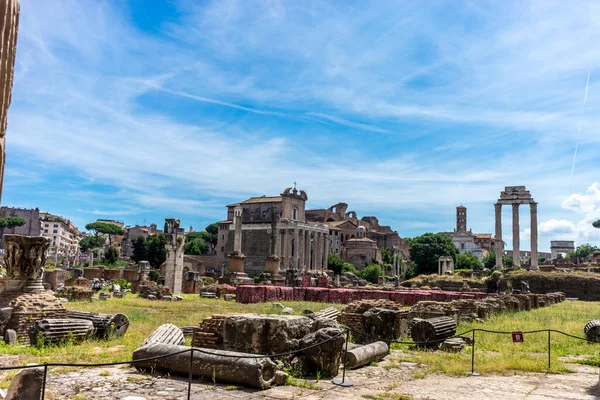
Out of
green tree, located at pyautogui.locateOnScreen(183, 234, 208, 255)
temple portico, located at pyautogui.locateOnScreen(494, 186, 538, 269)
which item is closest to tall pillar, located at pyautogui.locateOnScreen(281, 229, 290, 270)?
temple portico, located at pyautogui.locateOnScreen(494, 186, 538, 269)

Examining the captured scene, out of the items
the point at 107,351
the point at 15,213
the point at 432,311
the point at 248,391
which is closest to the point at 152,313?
the point at 107,351

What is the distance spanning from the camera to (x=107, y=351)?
33.6 ft

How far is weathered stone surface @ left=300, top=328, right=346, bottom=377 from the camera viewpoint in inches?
343

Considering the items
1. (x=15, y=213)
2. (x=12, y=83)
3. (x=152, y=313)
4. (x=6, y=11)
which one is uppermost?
(x=15, y=213)

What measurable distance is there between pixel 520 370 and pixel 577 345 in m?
4.30

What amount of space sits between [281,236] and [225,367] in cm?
6082

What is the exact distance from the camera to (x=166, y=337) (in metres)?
9.53

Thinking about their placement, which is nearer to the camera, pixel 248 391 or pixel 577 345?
pixel 248 391

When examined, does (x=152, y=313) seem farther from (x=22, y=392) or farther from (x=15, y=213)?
(x=15, y=213)

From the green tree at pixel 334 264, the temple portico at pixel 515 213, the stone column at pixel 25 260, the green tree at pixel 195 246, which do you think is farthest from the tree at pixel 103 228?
the stone column at pixel 25 260

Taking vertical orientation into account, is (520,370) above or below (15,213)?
below

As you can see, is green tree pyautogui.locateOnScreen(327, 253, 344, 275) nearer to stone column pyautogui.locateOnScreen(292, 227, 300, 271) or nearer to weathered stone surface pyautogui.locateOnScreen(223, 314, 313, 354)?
stone column pyautogui.locateOnScreen(292, 227, 300, 271)

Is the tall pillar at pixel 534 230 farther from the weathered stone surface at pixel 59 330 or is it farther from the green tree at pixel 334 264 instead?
the weathered stone surface at pixel 59 330

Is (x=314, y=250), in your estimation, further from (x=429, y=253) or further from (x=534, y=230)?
(x=534, y=230)
